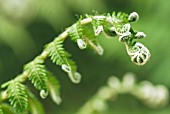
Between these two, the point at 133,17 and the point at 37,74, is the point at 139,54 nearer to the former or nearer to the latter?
the point at 133,17

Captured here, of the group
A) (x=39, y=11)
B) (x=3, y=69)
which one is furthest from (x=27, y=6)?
(x=3, y=69)

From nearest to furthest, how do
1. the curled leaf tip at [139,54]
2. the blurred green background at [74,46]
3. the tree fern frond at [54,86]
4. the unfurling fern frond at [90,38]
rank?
the curled leaf tip at [139,54]
the unfurling fern frond at [90,38]
the tree fern frond at [54,86]
the blurred green background at [74,46]

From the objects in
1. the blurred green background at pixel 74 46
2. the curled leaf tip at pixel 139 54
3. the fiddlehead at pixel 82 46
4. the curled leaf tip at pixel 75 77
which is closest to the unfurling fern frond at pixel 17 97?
Result: the fiddlehead at pixel 82 46

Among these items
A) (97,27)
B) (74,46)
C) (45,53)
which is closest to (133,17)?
(97,27)

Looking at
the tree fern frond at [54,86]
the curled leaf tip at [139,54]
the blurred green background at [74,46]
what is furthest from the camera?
the blurred green background at [74,46]

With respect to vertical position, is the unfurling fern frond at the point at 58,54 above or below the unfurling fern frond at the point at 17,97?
above

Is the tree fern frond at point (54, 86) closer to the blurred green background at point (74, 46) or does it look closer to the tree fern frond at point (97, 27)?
the tree fern frond at point (97, 27)
